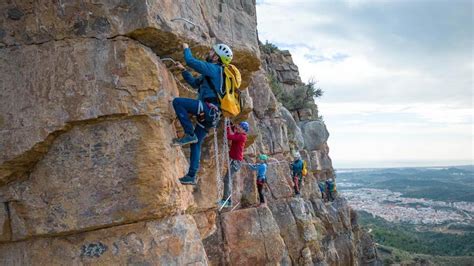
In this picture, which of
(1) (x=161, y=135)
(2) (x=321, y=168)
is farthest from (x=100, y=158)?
(2) (x=321, y=168)

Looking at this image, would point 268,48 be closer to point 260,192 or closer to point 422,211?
point 260,192

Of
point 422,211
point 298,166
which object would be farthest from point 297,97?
point 422,211

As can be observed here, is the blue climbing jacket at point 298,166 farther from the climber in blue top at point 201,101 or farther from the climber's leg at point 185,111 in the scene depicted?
the climber's leg at point 185,111

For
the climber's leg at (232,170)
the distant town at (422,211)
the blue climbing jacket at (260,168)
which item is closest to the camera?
the climber's leg at (232,170)

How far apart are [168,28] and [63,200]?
2751 mm

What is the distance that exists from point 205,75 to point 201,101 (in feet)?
1.29

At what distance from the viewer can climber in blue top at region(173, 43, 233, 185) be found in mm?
5906

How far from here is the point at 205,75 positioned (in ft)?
19.7

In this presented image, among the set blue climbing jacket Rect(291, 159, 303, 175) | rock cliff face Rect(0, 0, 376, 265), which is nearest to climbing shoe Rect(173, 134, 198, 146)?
rock cliff face Rect(0, 0, 376, 265)

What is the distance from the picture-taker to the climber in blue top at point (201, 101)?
5906 mm

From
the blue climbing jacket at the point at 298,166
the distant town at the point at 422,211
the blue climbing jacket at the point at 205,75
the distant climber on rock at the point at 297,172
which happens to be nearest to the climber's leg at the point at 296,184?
the distant climber on rock at the point at 297,172

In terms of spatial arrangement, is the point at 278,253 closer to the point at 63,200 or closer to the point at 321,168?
the point at 63,200

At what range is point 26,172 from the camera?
5.42 meters

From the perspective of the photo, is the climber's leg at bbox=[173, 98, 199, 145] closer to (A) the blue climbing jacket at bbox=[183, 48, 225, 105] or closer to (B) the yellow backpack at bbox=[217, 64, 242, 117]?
(A) the blue climbing jacket at bbox=[183, 48, 225, 105]
